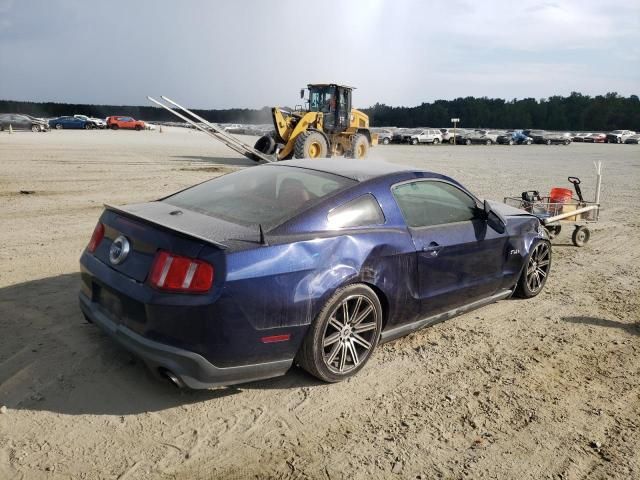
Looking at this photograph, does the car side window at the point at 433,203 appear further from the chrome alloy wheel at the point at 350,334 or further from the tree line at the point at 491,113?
the tree line at the point at 491,113

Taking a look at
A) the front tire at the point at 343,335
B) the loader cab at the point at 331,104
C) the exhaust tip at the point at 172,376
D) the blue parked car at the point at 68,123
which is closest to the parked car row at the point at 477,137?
the loader cab at the point at 331,104

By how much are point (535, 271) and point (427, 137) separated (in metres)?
45.6

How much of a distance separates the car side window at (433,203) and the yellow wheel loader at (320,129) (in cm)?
1347

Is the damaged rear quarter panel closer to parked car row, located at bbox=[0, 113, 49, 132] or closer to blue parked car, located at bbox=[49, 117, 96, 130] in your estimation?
parked car row, located at bbox=[0, 113, 49, 132]

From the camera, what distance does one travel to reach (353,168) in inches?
170

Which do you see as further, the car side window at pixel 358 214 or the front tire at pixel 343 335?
the car side window at pixel 358 214

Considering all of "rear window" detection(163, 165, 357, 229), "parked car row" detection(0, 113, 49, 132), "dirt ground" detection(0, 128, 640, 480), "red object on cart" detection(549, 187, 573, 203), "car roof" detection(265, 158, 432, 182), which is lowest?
"dirt ground" detection(0, 128, 640, 480)

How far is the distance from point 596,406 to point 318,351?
6.08ft

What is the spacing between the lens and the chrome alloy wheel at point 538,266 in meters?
5.41

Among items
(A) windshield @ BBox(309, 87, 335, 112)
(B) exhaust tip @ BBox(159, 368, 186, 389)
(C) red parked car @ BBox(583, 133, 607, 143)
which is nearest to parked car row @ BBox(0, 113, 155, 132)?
(A) windshield @ BBox(309, 87, 335, 112)

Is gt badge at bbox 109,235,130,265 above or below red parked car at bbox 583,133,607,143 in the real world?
below

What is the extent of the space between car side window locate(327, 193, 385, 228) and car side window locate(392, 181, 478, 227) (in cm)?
27

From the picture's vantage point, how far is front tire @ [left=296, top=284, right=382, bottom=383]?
342 centimetres

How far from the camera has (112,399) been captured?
10.7 feet
